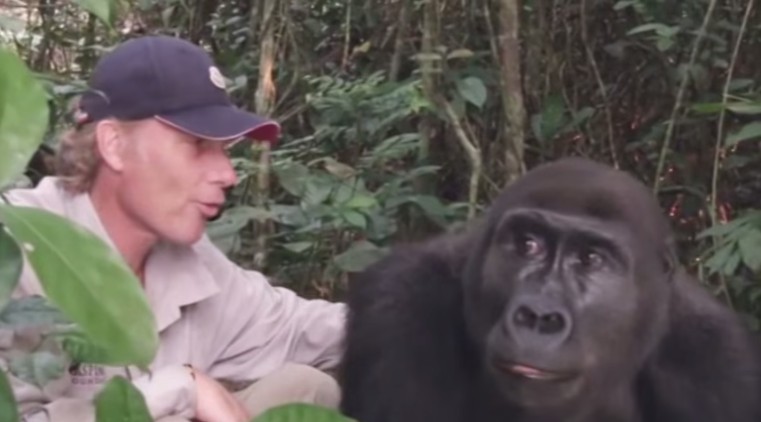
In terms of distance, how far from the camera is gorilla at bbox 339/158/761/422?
3.34 m

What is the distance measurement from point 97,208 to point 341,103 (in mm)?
1976

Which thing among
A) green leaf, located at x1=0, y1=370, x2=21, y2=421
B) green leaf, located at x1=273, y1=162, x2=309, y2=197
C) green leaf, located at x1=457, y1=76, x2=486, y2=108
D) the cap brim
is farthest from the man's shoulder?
green leaf, located at x1=457, y1=76, x2=486, y2=108

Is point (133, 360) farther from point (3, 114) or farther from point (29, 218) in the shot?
point (3, 114)

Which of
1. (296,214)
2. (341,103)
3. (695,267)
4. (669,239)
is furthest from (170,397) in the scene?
(695,267)

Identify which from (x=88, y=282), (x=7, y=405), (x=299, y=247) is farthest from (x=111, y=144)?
(x=88, y=282)

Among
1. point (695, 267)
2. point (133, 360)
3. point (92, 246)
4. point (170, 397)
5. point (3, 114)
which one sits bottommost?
point (695, 267)

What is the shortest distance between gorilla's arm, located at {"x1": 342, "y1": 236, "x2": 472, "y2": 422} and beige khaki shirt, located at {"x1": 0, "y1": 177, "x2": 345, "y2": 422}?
203 millimetres

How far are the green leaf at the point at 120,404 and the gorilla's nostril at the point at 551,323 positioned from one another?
1.36 m

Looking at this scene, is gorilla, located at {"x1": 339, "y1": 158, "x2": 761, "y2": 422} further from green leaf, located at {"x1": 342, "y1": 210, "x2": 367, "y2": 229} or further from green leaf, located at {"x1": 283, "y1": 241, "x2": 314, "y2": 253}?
green leaf, located at {"x1": 283, "y1": 241, "x2": 314, "y2": 253}

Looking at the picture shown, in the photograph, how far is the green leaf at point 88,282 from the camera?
5.31 ft

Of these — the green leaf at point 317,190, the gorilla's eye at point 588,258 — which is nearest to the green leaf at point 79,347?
the gorilla's eye at point 588,258

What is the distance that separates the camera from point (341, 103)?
560cm

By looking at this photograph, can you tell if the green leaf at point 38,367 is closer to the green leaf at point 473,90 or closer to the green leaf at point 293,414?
the green leaf at point 293,414

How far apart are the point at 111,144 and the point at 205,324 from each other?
0.57 meters
